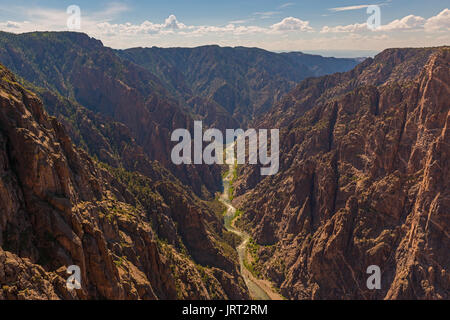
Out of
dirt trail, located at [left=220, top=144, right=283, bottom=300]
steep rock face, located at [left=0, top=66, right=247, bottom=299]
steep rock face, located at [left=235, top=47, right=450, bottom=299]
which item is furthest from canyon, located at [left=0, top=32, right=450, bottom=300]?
dirt trail, located at [left=220, top=144, right=283, bottom=300]

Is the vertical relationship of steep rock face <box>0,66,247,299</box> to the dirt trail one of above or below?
above

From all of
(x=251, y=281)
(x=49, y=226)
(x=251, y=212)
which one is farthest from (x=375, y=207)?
(x=49, y=226)

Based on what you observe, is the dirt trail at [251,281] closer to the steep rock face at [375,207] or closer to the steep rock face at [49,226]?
the steep rock face at [375,207]

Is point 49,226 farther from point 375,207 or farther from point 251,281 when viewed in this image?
point 375,207

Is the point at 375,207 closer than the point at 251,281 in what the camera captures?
Yes

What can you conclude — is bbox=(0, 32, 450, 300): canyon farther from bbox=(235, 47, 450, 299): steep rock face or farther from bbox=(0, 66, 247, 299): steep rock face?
bbox=(235, 47, 450, 299): steep rock face

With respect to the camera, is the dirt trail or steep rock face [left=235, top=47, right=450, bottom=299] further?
the dirt trail

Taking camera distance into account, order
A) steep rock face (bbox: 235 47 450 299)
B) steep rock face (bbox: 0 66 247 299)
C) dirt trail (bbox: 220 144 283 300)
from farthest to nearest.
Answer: dirt trail (bbox: 220 144 283 300), steep rock face (bbox: 235 47 450 299), steep rock face (bbox: 0 66 247 299)

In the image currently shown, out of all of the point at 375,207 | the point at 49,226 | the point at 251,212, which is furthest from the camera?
the point at 251,212
